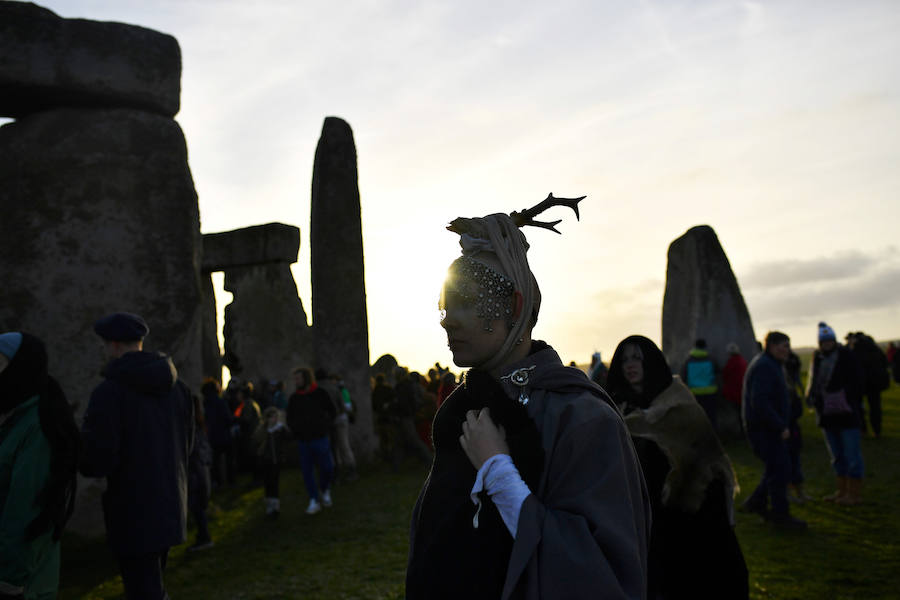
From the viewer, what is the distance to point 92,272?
791cm

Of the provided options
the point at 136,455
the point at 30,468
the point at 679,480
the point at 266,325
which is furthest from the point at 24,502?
the point at 266,325

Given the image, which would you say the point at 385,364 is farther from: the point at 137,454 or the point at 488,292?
the point at 488,292

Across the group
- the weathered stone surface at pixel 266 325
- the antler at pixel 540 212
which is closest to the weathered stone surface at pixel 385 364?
the weathered stone surface at pixel 266 325

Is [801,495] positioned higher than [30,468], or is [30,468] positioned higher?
[30,468]

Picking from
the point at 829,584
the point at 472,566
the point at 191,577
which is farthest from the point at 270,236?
the point at 472,566

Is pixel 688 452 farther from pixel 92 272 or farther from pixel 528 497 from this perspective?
pixel 92 272

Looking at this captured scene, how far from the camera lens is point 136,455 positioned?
431 centimetres

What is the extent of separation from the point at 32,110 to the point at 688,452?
7.56 metres

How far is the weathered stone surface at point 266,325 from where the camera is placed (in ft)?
57.6

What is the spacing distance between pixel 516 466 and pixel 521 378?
25cm

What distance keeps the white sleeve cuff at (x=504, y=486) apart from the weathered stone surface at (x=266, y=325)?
16.0 metres

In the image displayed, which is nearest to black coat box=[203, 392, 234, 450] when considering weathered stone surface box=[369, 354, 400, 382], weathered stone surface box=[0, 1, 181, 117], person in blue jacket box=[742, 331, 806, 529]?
weathered stone surface box=[0, 1, 181, 117]

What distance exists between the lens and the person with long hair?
11.1 ft

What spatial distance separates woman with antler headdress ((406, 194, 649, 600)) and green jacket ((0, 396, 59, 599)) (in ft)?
6.78
